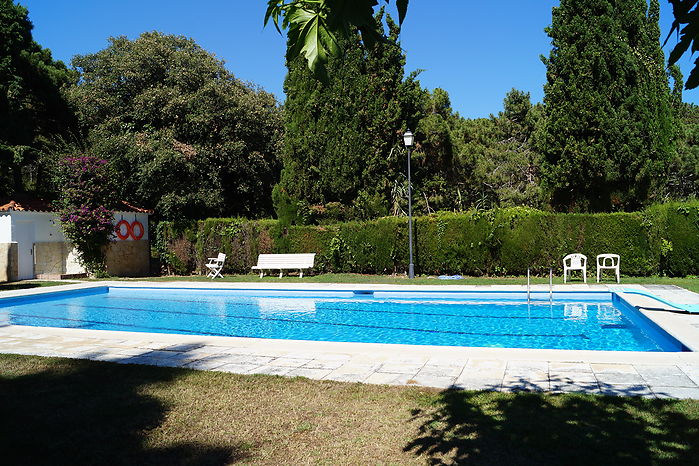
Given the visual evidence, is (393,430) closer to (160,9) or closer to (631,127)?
(160,9)

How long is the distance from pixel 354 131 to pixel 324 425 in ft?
62.2

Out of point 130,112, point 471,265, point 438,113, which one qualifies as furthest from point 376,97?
point 130,112

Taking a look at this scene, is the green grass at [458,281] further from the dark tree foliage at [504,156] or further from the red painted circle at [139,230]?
the dark tree foliage at [504,156]

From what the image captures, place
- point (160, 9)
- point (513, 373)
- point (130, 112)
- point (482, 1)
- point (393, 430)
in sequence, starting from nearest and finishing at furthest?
point (482, 1), point (393, 430), point (513, 373), point (160, 9), point (130, 112)

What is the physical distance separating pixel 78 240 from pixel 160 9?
10.4 meters

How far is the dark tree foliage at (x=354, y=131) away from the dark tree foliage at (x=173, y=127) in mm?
5016

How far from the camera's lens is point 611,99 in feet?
59.4

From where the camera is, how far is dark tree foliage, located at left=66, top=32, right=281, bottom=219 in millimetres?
24125

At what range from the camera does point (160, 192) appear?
80.4 feet

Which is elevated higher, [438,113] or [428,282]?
[438,113]

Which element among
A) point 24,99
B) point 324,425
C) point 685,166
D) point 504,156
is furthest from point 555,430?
point 685,166

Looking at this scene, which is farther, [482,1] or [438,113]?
[438,113]

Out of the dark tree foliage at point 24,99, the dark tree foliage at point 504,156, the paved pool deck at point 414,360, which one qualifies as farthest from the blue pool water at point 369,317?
the dark tree foliage at point 24,99

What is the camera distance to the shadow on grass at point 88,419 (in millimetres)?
3648
